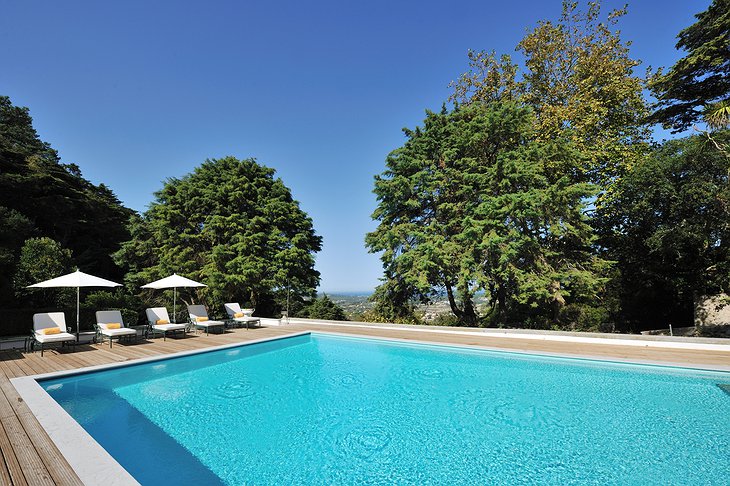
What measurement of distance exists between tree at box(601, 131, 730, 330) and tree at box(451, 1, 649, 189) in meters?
2.36

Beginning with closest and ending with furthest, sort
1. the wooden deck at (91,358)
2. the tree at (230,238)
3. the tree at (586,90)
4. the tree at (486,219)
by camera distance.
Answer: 1. the wooden deck at (91,358)
2. the tree at (486,219)
3. the tree at (586,90)
4. the tree at (230,238)

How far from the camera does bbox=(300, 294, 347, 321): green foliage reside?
17766 millimetres

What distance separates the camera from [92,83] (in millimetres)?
13156

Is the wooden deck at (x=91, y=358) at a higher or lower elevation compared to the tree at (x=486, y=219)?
lower

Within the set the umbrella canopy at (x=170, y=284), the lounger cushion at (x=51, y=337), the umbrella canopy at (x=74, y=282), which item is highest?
the umbrella canopy at (x=74, y=282)

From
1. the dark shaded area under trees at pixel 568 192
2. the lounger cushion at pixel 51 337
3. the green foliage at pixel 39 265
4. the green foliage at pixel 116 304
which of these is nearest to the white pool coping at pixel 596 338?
the dark shaded area under trees at pixel 568 192

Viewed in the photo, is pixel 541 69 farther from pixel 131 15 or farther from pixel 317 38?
pixel 131 15

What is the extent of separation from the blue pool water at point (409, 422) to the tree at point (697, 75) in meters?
11.5

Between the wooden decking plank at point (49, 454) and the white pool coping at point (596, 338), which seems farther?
the white pool coping at point (596, 338)

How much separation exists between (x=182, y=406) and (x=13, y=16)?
44.4 feet

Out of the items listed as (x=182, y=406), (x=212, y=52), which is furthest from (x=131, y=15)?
(x=182, y=406)

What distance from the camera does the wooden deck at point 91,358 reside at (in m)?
3.05

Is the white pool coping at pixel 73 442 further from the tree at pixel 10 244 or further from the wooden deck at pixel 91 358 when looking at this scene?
the tree at pixel 10 244

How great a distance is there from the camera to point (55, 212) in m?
19.9
